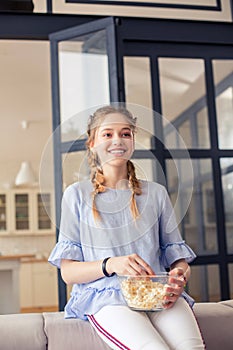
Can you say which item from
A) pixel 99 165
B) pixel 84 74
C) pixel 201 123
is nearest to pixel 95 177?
pixel 99 165

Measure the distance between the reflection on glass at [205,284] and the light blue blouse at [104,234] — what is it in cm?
98

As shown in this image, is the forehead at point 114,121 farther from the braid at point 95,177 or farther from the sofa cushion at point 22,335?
the sofa cushion at point 22,335

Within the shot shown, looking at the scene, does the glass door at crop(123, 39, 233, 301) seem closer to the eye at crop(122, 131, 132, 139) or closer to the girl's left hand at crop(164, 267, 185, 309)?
the eye at crop(122, 131, 132, 139)

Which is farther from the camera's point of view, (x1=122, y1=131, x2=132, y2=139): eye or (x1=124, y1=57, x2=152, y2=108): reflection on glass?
(x1=124, y1=57, x2=152, y2=108): reflection on glass

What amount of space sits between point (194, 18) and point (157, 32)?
0.25 metres

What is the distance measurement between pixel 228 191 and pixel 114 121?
131cm

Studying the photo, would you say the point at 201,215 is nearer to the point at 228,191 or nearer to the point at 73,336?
the point at 228,191

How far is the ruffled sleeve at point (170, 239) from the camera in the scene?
5.35 ft

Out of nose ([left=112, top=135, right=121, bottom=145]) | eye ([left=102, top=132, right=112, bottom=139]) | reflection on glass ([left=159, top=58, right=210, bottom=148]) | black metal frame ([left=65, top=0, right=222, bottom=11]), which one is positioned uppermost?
black metal frame ([left=65, top=0, right=222, bottom=11])

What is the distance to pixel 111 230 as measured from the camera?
61.8 inches

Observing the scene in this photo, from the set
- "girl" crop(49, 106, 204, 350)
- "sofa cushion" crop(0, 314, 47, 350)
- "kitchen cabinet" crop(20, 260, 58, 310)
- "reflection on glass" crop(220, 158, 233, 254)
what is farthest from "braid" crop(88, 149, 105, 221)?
"kitchen cabinet" crop(20, 260, 58, 310)

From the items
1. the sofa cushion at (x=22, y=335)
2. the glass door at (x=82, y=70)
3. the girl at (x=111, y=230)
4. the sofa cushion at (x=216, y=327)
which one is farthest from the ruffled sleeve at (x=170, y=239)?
the glass door at (x=82, y=70)

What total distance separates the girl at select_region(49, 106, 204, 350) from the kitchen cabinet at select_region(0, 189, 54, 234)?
6.33m

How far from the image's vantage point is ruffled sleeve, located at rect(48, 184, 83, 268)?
1576 millimetres
